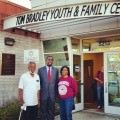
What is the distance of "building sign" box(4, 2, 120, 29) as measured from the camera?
8.16m

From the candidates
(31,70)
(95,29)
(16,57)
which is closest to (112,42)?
(95,29)

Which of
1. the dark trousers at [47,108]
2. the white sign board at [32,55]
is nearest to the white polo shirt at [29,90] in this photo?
the dark trousers at [47,108]

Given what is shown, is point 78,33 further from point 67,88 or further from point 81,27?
point 67,88

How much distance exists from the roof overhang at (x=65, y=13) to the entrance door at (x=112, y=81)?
8.50 ft

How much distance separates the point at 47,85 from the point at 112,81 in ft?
11.2

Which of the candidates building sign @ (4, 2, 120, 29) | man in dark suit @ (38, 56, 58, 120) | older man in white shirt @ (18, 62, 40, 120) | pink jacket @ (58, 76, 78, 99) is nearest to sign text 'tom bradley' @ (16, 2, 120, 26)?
building sign @ (4, 2, 120, 29)

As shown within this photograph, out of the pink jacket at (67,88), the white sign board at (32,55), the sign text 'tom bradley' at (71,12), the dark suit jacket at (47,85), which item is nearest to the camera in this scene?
the pink jacket at (67,88)

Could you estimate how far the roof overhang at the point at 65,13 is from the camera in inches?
321

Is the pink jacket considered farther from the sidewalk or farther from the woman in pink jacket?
the sidewalk

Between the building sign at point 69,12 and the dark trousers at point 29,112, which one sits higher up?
the building sign at point 69,12

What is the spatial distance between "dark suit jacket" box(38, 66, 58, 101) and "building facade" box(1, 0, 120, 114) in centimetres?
186

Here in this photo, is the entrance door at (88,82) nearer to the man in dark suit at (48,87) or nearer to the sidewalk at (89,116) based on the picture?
the sidewalk at (89,116)

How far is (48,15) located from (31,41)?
2500mm

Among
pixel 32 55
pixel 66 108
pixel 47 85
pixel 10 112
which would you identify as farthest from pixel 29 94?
pixel 10 112
